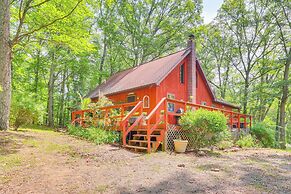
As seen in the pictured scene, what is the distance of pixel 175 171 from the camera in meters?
4.90

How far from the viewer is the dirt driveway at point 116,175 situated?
3687 millimetres

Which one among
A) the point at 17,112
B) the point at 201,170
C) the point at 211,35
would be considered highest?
the point at 211,35

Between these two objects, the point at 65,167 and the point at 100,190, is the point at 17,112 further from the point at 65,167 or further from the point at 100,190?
the point at 100,190

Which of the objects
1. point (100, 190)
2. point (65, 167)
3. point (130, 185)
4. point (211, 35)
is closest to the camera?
point (100, 190)

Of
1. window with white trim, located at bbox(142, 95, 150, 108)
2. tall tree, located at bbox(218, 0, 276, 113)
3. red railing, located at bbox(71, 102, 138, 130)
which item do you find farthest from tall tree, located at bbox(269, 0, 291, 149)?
red railing, located at bbox(71, 102, 138, 130)

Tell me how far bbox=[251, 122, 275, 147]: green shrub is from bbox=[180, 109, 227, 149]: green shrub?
20.1 ft

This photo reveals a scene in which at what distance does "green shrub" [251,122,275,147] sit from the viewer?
13078 millimetres

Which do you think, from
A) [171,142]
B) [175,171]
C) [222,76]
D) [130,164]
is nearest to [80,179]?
[130,164]

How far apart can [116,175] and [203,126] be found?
14.9 feet

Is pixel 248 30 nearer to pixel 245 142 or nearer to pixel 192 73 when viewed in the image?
pixel 192 73

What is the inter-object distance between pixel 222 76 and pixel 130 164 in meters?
26.8

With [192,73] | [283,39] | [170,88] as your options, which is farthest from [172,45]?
[170,88]

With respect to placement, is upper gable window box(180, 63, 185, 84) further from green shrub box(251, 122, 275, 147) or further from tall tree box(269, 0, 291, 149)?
tall tree box(269, 0, 291, 149)

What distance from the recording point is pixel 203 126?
7.98 meters
